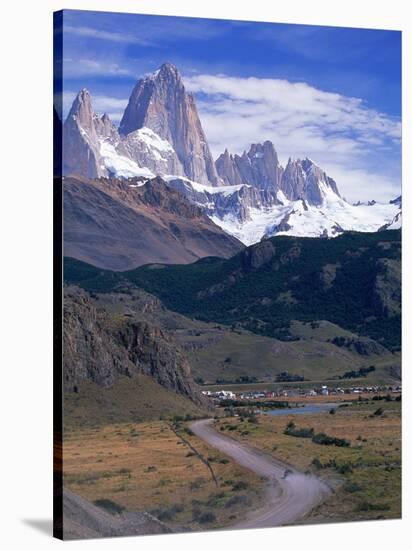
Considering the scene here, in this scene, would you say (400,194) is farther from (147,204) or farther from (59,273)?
(59,273)

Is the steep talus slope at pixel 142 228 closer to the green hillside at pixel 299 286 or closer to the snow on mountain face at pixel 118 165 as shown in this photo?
the snow on mountain face at pixel 118 165

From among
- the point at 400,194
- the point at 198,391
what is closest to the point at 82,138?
the point at 198,391

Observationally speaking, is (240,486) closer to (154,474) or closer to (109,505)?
(154,474)

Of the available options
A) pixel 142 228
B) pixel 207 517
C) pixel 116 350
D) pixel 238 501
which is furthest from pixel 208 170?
pixel 207 517

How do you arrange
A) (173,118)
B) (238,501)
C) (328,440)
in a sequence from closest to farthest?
1. (238,501)
2. (328,440)
3. (173,118)

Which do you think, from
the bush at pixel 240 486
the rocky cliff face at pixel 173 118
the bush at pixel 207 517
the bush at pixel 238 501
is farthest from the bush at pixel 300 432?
the rocky cliff face at pixel 173 118

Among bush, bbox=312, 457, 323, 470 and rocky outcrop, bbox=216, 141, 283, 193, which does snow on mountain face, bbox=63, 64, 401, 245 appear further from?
bush, bbox=312, 457, 323, 470
